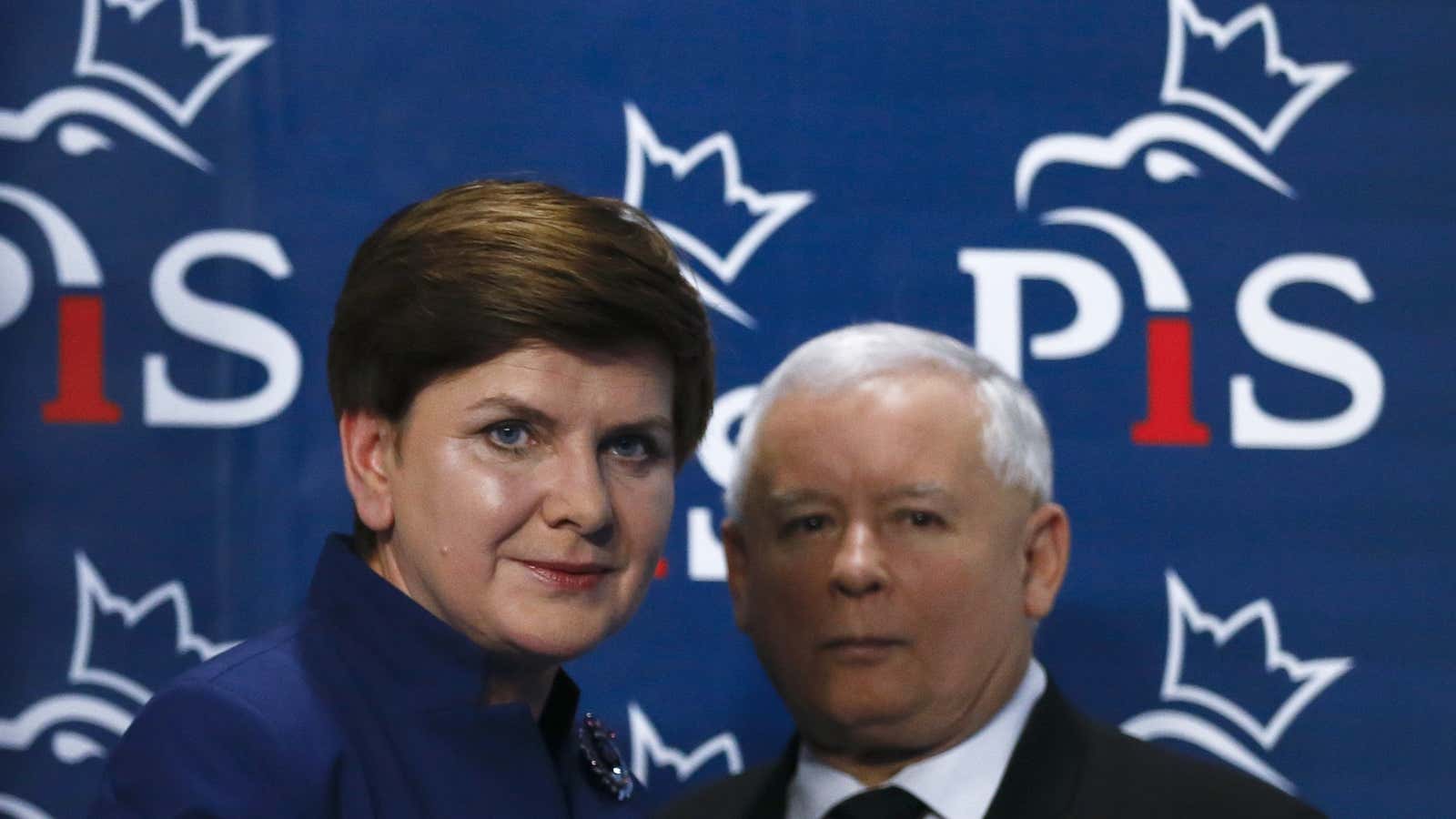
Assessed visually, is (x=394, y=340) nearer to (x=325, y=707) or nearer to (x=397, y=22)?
(x=325, y=707)

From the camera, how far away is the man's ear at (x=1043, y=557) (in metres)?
2.49

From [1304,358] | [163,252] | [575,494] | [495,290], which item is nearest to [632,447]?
[575,494]

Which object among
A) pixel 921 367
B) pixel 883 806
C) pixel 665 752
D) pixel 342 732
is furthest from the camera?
pixel 665 752

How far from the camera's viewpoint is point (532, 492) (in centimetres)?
154

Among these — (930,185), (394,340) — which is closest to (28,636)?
(394,340)

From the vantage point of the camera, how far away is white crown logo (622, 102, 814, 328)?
9.35 ft

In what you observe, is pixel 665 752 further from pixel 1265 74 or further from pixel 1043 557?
pixel 1265 74

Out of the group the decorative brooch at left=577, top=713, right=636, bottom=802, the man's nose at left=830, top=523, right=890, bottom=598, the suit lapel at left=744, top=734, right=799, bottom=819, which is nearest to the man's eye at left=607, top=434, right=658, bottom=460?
the decorative brooch at left=577, top=713, right=636, bottom=802

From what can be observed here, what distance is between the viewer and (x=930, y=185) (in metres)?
2.88

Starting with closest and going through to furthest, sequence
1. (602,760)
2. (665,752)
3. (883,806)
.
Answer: (602,760) < (883,806) < (665,752)

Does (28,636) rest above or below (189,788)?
below

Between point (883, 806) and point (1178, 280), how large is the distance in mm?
1096

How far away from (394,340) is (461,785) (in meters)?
0.42

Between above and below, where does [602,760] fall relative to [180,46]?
below
